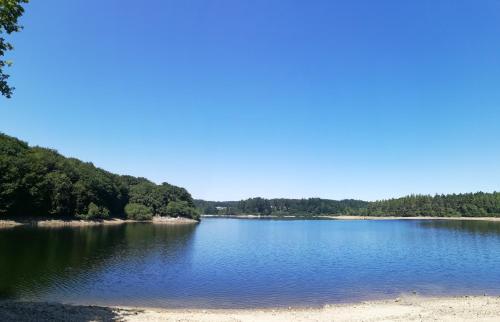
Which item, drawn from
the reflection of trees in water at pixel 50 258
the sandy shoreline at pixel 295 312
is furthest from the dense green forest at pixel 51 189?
the sandy shoreline at pixel 295 312

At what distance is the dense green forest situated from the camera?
95438 millimetres

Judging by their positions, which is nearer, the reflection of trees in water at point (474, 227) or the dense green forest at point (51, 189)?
the dense green forest at point (51, 189)

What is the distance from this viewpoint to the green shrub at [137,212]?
150 metres

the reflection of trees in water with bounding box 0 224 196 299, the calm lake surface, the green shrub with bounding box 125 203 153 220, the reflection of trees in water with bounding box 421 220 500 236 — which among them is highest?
the green shrub with bounding box 125 203 153 220

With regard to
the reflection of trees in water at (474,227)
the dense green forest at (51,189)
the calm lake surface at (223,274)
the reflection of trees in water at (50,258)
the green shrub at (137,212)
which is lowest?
the calm lake surface at (223,274)

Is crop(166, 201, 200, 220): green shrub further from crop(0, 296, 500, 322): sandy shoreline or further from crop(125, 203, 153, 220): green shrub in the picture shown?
crop(0, 296, 500, 322): sandy shoreline

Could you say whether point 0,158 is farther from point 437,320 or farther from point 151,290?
point 437,320

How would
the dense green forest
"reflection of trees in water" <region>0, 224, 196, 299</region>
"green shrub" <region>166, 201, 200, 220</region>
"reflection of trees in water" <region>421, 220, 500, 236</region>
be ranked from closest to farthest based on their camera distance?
"reflection of trees in water" <region>0, 224, 196, 299</region>, the dense green forest, "reflection of trees in water" <region>421, 220, 500, 236</region>, "green shrub" <region>166, 201, 200, 220</region>

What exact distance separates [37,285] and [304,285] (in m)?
25.5

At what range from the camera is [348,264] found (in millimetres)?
53375

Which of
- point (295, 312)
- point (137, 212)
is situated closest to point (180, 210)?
point (137, 212)

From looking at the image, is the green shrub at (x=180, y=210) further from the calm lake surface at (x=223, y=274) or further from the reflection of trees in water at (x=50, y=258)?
the calm lake surface at (x=223, y=274)

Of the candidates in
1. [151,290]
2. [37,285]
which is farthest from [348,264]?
[37,285]

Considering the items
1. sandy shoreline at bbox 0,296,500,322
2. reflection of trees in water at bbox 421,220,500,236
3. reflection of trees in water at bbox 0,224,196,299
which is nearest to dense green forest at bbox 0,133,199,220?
reflection of trees in water at bbox 0,224,196,299
